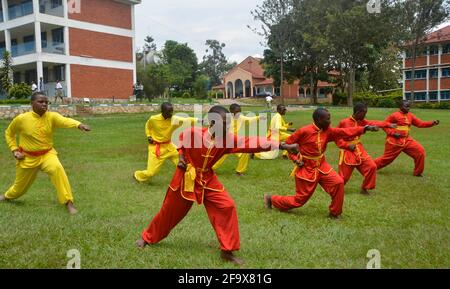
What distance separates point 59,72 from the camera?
34.8 meters

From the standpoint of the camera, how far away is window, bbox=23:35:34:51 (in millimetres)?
33500

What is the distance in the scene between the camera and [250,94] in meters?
64.4

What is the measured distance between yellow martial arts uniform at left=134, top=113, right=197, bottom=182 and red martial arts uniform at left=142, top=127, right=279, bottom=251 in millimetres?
3961

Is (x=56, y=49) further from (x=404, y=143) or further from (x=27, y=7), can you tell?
(x=404, y=143)

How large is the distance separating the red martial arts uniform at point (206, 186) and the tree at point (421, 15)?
35.8 metres

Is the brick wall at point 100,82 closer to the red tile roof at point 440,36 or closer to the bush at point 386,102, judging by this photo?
the bush at point 386,102

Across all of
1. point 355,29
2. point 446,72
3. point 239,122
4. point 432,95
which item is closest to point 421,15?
point 355,29

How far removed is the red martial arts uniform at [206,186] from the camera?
16.3ft

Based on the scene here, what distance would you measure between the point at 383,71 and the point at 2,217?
50.2 meters

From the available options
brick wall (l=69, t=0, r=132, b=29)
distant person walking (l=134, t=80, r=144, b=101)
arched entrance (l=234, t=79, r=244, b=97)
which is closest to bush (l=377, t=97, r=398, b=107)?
distant person walking (l=134, t=80, r=144, b=101)

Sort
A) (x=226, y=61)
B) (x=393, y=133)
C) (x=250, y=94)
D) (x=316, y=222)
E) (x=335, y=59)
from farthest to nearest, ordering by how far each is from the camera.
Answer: (x=226, y=61) < (x=250, y=94) < (x=335, y=59) < (x=393, y=133) < (x=316, y=222)

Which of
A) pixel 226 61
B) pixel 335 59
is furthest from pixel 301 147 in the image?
pixel 226 61

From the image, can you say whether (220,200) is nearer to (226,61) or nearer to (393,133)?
(393,133)

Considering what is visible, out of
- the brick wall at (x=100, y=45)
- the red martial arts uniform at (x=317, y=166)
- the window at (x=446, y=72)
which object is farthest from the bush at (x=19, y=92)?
the window at (x=446, y=72)
